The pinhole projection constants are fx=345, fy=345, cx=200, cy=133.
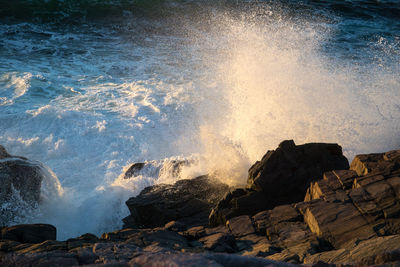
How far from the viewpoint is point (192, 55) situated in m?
13.0

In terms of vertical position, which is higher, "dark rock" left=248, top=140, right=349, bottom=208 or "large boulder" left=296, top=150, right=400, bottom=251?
"large boulder" left=296, top=150, right=400, bottom=251

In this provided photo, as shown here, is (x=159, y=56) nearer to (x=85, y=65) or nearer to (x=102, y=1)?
(x=85, y=65)

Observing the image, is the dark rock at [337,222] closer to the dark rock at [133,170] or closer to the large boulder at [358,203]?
the large boulder at [358,203]

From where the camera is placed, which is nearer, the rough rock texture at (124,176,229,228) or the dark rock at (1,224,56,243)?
the dark rock at (1,224,56,243)

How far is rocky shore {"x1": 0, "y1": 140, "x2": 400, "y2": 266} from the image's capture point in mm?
2396

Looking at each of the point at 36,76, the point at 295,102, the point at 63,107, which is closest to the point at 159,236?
the point at 295,102

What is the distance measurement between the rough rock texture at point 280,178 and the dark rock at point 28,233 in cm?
200

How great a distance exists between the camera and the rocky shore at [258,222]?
2.40m

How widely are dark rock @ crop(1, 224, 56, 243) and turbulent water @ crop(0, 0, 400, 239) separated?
1.38m

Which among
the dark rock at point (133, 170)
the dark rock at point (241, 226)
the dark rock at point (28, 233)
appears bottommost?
the dark rock at point (133, 170)

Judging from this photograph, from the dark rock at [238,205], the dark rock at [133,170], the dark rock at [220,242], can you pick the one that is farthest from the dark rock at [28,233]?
the dark rock at [133,170]

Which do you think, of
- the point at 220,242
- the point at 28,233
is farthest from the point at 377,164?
the point at 28,233

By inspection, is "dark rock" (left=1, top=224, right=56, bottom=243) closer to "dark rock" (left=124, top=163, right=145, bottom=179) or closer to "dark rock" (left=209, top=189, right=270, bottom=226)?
"dark rock" (left=209, top=189, right=270, bottom=226)

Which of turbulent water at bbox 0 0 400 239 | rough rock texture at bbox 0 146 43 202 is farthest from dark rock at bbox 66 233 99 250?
rough rock texture at bbox 0 146 43 202
